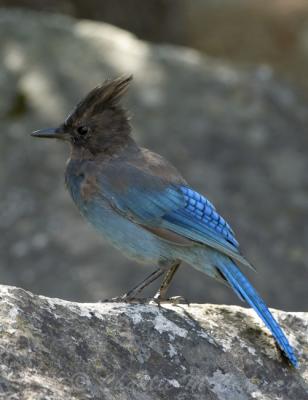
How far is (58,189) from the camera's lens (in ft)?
22.1

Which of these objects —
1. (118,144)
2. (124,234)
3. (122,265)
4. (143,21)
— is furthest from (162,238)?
(143,21)

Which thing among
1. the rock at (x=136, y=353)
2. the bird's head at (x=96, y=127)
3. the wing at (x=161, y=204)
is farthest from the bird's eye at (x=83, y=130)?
the rock at (x=136, y=353)

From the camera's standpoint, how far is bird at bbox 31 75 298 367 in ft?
13.1

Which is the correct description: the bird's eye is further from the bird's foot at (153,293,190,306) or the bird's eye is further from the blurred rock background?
the blurred rock background

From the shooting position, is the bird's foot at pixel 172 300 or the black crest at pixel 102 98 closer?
the bird's foot at pixel 172 300

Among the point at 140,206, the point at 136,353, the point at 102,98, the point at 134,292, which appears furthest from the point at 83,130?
the point at 136,353

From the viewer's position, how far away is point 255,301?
3.69 metres

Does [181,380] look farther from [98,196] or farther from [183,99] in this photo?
[183,99]

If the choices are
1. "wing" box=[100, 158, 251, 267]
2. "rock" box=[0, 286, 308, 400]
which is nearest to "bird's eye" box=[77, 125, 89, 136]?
"wing" box=[100, 158, 251, 267]

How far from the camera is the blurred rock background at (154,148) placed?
20.2 feet

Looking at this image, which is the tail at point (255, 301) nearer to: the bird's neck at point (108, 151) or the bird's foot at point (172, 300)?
the bird's foot at point (172, 300)

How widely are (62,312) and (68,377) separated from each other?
0.33 meters

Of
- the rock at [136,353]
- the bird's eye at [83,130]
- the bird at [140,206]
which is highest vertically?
the bird's eye at [83,130]

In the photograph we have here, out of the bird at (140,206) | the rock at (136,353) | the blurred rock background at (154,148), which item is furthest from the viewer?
the blurred rock background at (154,148)
